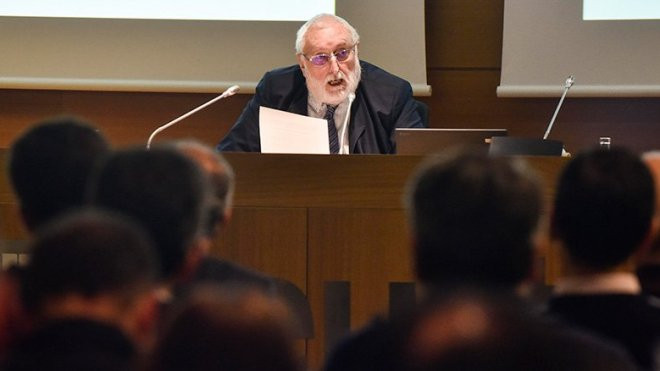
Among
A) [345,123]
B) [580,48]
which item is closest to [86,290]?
[345,123]

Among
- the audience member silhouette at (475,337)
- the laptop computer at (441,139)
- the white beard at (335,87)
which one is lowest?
the laptop computer at (441,139)

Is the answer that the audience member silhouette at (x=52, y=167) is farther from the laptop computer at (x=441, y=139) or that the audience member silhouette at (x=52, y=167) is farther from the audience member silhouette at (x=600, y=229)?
the laptop computer at (x=441, y=139)

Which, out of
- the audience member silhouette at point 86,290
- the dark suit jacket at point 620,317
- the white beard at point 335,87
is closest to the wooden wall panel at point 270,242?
the white beard at point 335,87

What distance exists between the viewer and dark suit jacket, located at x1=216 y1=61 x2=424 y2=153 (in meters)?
4.83

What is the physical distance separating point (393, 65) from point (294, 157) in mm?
2206

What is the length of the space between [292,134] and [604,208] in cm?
245

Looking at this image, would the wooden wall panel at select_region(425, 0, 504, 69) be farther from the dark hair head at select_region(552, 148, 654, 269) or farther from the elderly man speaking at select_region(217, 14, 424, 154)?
the dark hair head at select_region(552, 148, 654, 269)

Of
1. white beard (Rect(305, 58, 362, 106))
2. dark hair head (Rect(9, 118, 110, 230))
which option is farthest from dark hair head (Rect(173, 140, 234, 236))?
white beard (Rect(305, 58, 362, 106))

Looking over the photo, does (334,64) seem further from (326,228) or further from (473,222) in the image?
(473,222)

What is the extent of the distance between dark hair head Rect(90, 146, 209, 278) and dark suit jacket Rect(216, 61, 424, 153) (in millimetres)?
3151

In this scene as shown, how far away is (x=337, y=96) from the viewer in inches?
192

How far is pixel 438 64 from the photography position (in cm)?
588

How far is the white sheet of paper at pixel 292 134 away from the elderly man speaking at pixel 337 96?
591 millimetres

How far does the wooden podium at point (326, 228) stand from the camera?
3457mm
